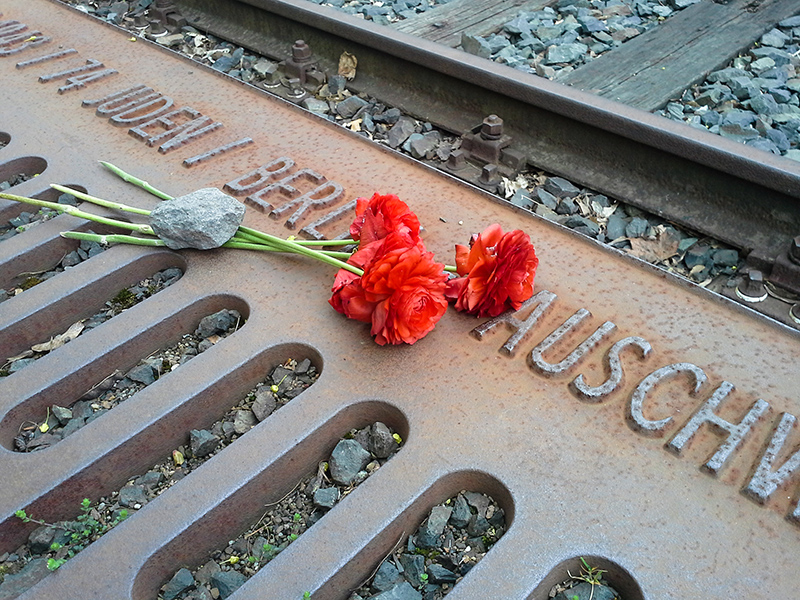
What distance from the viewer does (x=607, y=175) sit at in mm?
2592

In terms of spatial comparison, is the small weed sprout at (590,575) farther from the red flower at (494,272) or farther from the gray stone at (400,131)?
the gray stone at (400,131)

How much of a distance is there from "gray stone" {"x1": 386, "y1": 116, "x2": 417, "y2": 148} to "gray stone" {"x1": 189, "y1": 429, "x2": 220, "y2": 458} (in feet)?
5.46

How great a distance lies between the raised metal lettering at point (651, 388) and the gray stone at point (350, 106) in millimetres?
2016

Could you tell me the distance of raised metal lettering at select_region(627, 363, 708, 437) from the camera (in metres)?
1.53

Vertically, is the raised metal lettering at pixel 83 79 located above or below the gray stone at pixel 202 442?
above

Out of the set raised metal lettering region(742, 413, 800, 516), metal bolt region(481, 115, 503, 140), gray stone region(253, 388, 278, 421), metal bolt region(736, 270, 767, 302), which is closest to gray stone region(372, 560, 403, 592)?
gray stone region(253, 388, 278, 421)

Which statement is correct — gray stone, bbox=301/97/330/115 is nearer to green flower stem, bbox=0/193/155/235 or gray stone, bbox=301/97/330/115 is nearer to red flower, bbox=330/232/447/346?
green flower stem, bbox=0/193/155/235

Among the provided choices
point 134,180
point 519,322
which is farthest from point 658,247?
point 134,180

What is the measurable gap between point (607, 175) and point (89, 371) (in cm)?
185

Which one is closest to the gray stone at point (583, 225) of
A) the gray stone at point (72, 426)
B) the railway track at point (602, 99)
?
the railway track at point (602, 99)

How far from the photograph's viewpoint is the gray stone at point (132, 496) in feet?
5.11

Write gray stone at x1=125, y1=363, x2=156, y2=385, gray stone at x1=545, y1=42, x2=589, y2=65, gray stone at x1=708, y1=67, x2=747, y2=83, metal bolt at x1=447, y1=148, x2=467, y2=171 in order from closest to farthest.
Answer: gray stone at x1=125, y1=363, x2=156, y2=385 → metal bolt at x1=447, y1=148, x2=467, y2=171 → gray stone at x1=708, y1=67, x2=747, y2=83 → gray stone at x1=545, y1=42, x2=589, y2=65

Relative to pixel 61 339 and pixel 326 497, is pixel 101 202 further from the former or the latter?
pixel 326 497

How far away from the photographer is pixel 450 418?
1.57 meters
